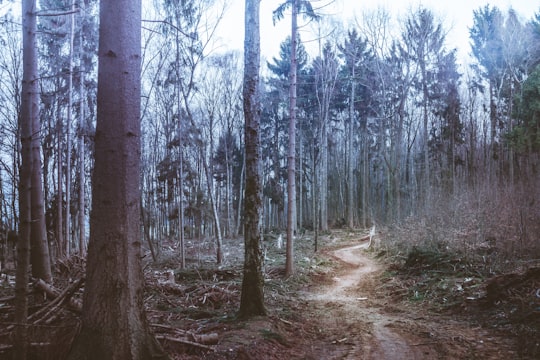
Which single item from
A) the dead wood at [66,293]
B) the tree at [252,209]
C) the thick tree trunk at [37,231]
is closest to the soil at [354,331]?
the tree at [252,209]

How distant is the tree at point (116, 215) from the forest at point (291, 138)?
123 millimetres

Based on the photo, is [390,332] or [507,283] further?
[507,283]

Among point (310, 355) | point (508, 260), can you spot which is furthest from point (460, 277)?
point (310, 355)

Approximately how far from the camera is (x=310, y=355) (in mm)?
5898

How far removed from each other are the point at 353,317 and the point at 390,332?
5.08ft

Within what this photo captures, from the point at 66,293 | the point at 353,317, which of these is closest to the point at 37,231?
the point at 66,293

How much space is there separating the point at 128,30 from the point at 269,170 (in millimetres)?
34746

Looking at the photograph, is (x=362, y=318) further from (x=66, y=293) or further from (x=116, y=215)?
(x=116, y=215)

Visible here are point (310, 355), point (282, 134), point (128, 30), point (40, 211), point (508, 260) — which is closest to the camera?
point (128, 30)

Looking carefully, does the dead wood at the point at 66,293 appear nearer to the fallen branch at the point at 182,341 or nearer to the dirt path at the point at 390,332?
the fallen branch at the point at 182,341

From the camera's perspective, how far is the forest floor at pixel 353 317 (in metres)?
5.30

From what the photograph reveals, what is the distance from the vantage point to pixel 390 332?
22.8ft

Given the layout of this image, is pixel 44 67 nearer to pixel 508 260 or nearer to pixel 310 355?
pixel 310 355

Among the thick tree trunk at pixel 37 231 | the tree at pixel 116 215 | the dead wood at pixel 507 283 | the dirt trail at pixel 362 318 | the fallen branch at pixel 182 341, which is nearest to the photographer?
the tree at pixel 116 215
